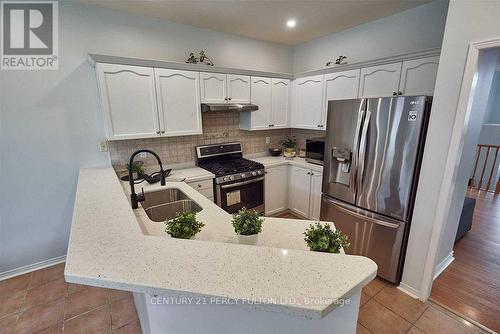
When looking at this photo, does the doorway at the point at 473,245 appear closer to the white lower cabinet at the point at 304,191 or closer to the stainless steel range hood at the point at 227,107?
the white lower cabinet at the point at 304,191

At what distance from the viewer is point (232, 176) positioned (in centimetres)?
281

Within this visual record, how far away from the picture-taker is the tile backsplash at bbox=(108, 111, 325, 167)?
2.65 metres

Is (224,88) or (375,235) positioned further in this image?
(224,88)

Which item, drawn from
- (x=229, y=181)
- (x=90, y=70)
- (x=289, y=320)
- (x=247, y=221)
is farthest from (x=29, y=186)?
(x=289, y=320)

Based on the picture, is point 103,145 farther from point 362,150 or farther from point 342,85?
point 342,85

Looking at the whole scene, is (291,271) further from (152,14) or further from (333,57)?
(333,57)

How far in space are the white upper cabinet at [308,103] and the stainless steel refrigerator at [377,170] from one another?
684 mm

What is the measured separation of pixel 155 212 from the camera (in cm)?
189

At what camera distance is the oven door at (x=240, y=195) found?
2.77 metres

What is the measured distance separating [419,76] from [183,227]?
2.53m

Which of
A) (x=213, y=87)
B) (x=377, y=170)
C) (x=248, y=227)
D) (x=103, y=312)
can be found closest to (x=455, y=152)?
(x=377, y=170)

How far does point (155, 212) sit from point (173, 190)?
314 millimetres

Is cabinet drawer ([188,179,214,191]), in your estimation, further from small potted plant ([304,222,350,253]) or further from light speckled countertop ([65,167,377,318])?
small potted plant ([304,222,350,253])

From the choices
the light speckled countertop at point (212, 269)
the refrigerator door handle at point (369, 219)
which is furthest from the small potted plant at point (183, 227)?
the refrigerator door handle at point (369, 219)
